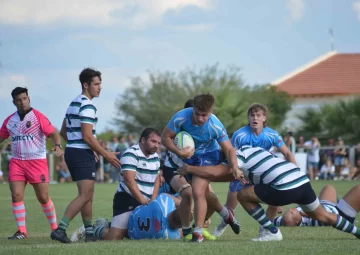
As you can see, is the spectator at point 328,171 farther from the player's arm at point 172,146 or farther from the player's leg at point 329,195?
the player's arm at point 172,146

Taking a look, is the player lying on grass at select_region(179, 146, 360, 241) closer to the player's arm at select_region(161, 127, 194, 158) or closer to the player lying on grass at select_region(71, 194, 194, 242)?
the player's arm at select_region(161, 127, 194, 158)

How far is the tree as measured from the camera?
5478cm

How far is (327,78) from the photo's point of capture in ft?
249

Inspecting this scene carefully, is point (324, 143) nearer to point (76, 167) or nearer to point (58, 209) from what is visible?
point (58, 209)

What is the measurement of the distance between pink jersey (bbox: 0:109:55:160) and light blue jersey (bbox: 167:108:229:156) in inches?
94.3

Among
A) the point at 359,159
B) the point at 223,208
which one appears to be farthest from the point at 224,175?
the point at 359,159

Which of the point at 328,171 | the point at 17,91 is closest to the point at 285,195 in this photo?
the point at 17,91

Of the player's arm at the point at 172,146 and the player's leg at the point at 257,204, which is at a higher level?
the player's arm at the point at 172,146

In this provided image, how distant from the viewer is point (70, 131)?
11.1 m

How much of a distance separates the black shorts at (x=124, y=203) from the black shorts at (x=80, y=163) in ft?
2.08

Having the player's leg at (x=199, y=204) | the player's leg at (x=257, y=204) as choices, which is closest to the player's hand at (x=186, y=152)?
the player's leg at (x=199, y=204)

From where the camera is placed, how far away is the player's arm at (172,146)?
1022cm

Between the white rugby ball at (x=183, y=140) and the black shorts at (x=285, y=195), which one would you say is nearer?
the black shorts at (x=285, y=195)

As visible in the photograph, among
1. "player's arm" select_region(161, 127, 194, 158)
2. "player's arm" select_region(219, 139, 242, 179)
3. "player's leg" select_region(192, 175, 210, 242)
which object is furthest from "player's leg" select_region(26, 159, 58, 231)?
"player's arm" select_region(219, 139, 242, 179)
